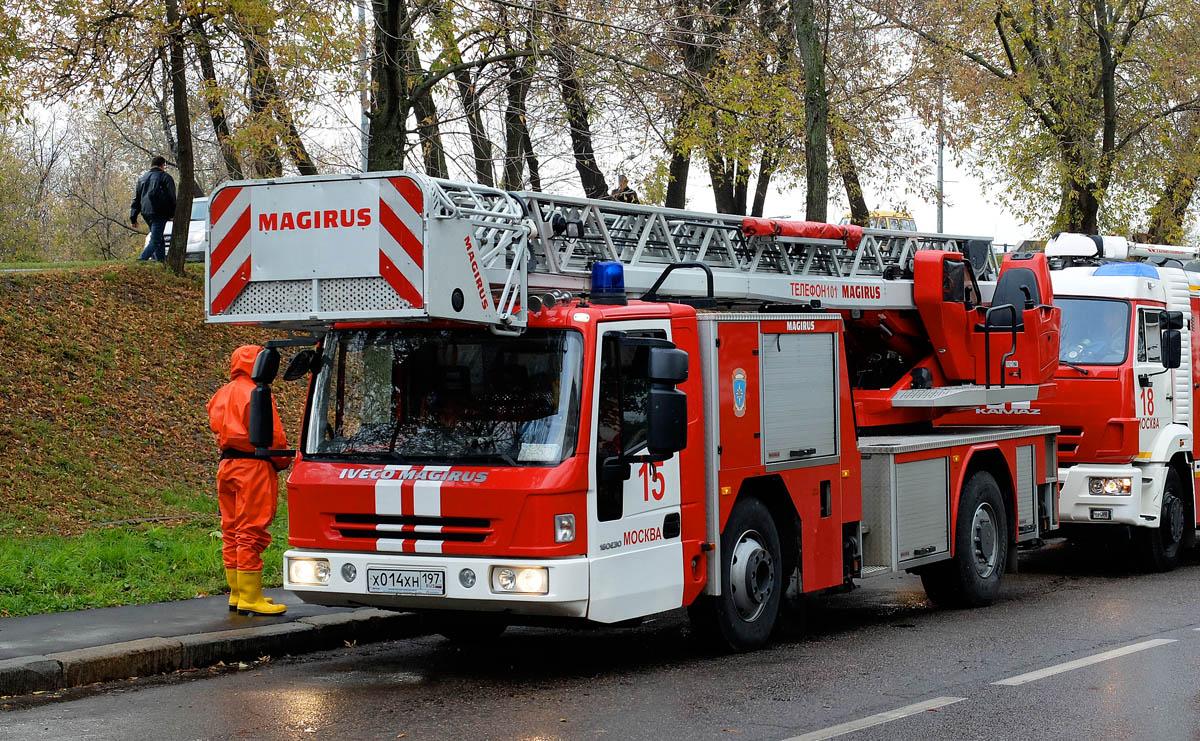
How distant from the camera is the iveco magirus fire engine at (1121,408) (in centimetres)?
1268

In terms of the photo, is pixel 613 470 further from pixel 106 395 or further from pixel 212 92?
pixel 212 92

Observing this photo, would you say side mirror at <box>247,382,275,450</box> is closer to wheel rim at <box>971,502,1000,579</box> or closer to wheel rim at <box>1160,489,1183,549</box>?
wheel rim at <box>971,502,1000,579</box>

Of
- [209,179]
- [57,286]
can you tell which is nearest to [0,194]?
[209,179]

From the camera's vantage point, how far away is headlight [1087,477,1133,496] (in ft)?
41.3

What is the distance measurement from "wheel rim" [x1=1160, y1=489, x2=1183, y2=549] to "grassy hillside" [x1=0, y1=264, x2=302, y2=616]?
7.99m

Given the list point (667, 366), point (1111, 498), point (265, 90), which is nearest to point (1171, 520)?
point (1111, 498)

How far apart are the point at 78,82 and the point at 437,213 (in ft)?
36.8

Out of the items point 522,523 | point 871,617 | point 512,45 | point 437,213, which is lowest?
point 871,617

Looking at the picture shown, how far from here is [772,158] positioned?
75.9 feet

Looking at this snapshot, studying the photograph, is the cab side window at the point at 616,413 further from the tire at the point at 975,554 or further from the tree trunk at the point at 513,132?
the tree trunk at the point at 513,132

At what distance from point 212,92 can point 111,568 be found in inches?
323

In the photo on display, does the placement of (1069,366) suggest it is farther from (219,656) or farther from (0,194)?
(0,194)

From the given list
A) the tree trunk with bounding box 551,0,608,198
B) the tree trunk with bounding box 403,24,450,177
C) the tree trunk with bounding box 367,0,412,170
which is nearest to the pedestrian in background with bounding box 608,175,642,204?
the tree trunk with bounding box 551,0,608,198

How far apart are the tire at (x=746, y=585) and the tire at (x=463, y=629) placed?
1340 millimetres
